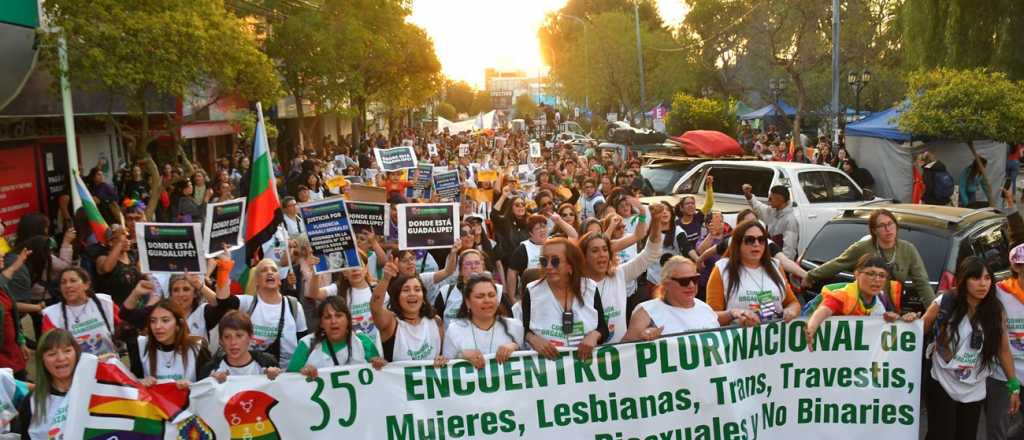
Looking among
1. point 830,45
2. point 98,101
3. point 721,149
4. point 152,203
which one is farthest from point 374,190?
point 830,45

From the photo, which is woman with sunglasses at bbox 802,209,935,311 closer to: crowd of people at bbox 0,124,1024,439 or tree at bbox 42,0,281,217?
crowd of people at bbox 0,124,1024,439

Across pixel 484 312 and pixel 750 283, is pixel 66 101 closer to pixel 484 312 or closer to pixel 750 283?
pixel 484 312

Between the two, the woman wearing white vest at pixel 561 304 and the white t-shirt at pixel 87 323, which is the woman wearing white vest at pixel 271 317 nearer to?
the white t-shirt at pixel 87 323

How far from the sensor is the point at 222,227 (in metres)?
7.34

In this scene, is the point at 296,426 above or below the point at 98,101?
below

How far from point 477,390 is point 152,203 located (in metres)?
9.96

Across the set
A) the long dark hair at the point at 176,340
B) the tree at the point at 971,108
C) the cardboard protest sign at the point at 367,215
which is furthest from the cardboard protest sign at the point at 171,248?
the tree at the point at 971,108

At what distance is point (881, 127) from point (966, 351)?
15.6 meters

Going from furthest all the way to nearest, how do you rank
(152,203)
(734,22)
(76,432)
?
(734,22), (152,203), (76,432)

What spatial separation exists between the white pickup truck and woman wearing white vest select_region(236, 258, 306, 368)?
7.42 meters

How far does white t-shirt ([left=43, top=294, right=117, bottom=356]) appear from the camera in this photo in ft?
20.6

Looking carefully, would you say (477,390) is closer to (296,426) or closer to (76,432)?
(296,426)

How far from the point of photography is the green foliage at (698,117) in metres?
28.0

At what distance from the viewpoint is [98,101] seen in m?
17.9
